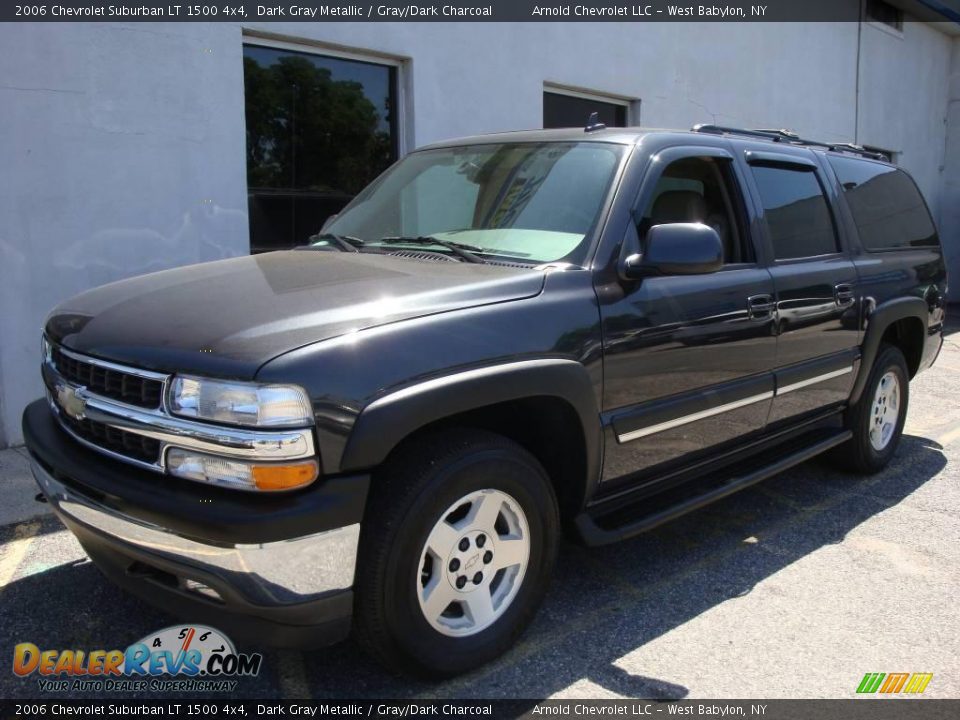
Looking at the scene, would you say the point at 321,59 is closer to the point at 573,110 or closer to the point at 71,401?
the point at 573,110

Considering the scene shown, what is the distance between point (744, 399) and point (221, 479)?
2379 mm

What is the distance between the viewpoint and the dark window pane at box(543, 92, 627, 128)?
869 cm

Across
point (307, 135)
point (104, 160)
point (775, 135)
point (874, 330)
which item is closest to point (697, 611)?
point (874, 330)

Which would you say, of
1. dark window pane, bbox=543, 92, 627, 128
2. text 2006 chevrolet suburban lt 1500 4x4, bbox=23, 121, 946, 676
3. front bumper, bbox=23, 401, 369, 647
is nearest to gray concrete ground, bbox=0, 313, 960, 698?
text 2006 chevrolet suburban lt 1500 4x4, bbox=23, 121, 946, 676

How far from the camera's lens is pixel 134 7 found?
18.1 ft

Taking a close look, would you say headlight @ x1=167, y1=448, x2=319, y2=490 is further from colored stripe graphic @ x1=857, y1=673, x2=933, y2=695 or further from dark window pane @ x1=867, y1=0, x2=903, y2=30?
dark window pane @ x1=867, y1=0, x2=903, y2=30

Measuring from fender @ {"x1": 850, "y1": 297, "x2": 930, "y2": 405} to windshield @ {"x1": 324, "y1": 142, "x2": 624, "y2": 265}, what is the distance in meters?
2.14

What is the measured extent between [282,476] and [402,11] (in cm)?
575

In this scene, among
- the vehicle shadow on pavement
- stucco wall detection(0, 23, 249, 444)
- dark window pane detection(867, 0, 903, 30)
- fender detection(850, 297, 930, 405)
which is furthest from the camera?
dark window pane detection(867, 0, 903, 30)

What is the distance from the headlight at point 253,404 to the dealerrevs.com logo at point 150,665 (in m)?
1.00

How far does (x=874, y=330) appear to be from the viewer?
4590 mm

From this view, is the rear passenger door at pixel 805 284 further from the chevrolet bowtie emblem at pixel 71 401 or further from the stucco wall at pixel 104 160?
the stucco wall at pixel 104 160

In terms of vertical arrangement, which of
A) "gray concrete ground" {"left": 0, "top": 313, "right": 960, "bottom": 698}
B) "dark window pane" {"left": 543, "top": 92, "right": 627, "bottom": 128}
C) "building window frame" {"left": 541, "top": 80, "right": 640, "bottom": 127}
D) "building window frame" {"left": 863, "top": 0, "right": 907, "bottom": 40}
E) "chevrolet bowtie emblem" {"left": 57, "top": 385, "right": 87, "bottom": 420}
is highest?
"building window frame" {"left": 863, "top": 0, "right": 907, "bottom": 40}

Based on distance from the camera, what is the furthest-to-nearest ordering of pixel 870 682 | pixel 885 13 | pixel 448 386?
1. pixel 885 13
2. pixel 870 682
3. pixel 448 386
